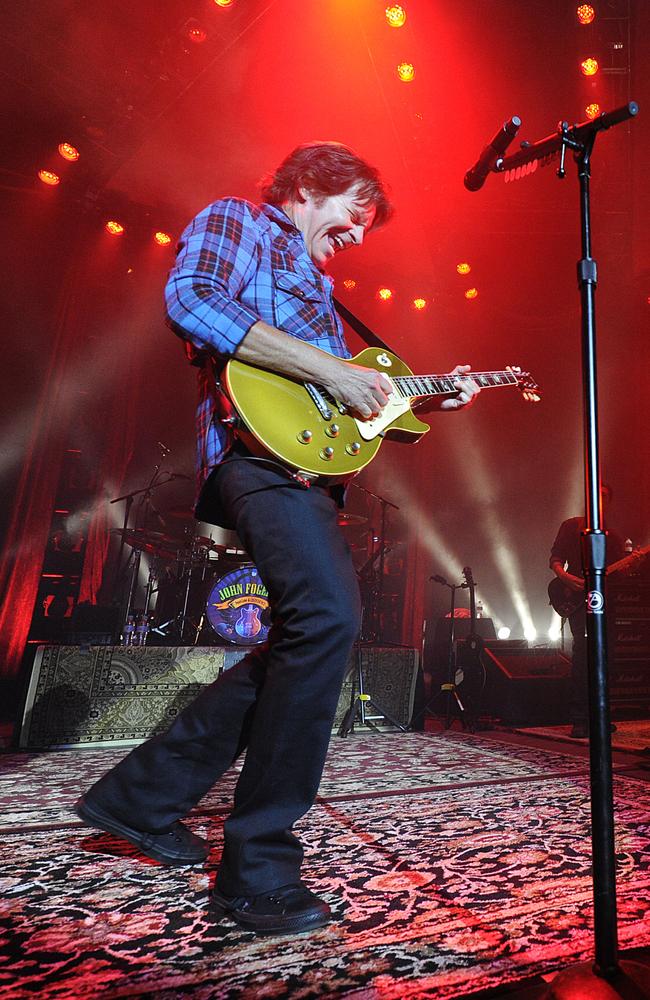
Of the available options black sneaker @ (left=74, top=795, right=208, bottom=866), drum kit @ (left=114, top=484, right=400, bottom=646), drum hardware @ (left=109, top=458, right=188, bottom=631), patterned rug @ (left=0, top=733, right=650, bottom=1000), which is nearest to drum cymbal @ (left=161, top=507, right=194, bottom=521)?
drum kit @ (left=114, top=484, right=400, bottom=646)

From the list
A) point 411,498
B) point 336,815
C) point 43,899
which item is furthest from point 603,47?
point 43,899

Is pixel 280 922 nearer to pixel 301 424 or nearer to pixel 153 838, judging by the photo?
pixel 153 838

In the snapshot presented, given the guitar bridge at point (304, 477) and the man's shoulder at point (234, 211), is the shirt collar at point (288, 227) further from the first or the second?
the guitar bridge at point (304, 477)

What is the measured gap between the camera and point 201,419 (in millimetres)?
1556

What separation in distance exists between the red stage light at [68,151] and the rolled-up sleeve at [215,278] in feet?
19.2

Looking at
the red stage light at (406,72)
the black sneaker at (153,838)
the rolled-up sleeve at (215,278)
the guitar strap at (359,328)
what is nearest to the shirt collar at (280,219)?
the rolled-up sleeve at (215,278)

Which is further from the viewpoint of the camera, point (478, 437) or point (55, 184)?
point (478, 437)

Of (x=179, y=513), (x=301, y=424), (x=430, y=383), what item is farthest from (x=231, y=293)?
(x=179, y=513)

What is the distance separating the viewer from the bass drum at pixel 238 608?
16.8 ft

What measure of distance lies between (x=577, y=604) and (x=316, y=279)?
4562mm

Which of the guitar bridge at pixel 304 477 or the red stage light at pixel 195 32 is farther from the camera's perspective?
the red stage light at pixel 195 32

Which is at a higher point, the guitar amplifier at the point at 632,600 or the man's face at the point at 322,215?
the man's face at the point at 322,215

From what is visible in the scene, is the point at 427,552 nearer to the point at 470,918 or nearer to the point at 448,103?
the point at 448,103

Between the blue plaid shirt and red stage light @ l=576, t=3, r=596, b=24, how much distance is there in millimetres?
5694
